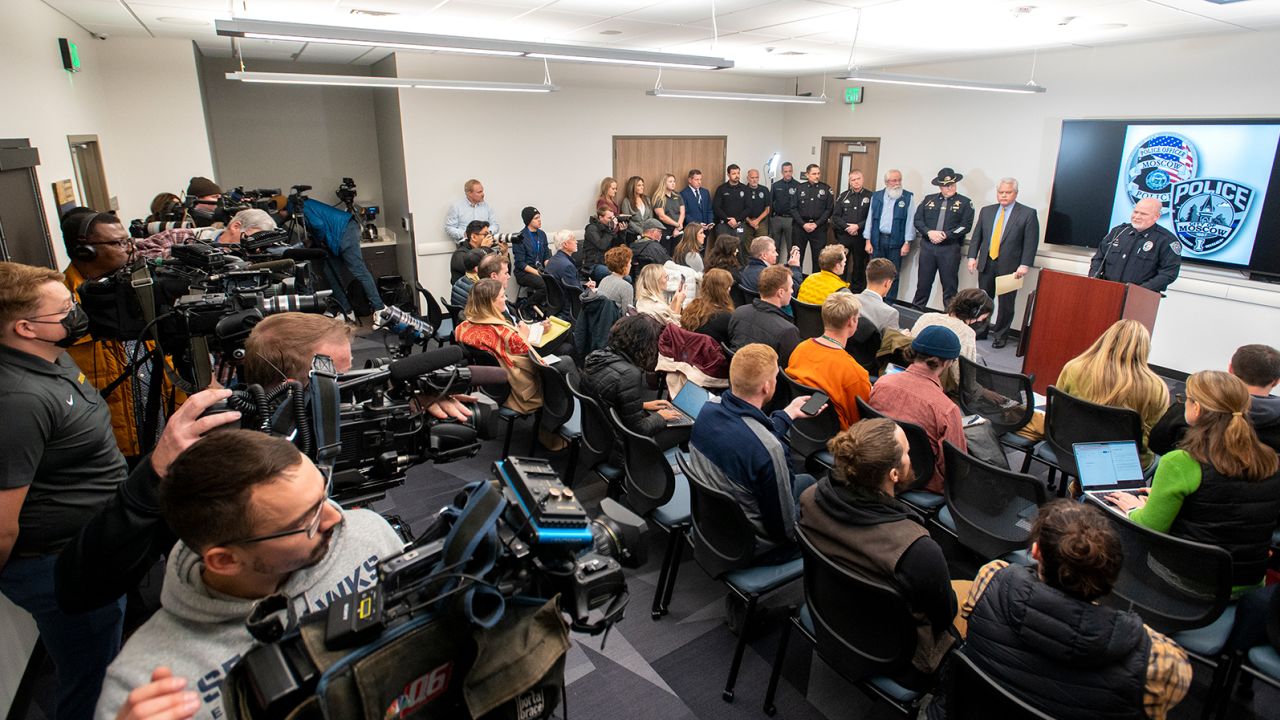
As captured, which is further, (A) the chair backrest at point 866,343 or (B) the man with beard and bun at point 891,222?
(B) the man with beard and bun at point 891,222

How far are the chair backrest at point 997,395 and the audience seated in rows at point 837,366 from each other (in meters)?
0.81

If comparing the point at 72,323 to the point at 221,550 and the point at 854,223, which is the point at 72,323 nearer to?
the point at 221,550

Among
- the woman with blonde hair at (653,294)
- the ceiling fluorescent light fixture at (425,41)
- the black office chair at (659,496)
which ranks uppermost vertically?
the ceiling fluorescent light fixture at (425,41)

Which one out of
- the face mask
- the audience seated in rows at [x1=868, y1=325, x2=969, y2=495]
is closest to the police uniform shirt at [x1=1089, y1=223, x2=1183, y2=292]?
the audience seated in rows at [x1=868, y1=325, x2=969, y2=495]

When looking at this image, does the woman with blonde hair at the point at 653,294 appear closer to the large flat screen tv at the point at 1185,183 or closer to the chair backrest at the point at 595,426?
the chair backrest at the point at 595,426

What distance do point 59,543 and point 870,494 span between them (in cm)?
230

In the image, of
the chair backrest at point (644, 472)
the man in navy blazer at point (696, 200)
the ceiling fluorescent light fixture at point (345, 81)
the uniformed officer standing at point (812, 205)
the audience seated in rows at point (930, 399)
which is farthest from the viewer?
the man in navy blazer at point (696, 200)

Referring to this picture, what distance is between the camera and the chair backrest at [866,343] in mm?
4375

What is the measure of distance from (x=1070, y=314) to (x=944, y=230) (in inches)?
107

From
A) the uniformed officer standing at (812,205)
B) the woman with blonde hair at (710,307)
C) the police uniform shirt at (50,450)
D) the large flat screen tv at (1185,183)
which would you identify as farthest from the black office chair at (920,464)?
the uniformed officer standing at (812,205)

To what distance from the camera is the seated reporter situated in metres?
1.55

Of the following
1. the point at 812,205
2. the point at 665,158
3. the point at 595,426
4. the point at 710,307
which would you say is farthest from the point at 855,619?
the point at 665,158

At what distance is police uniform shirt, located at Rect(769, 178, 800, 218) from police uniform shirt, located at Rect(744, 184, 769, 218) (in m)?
0.14

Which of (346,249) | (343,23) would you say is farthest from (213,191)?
(343,23)
